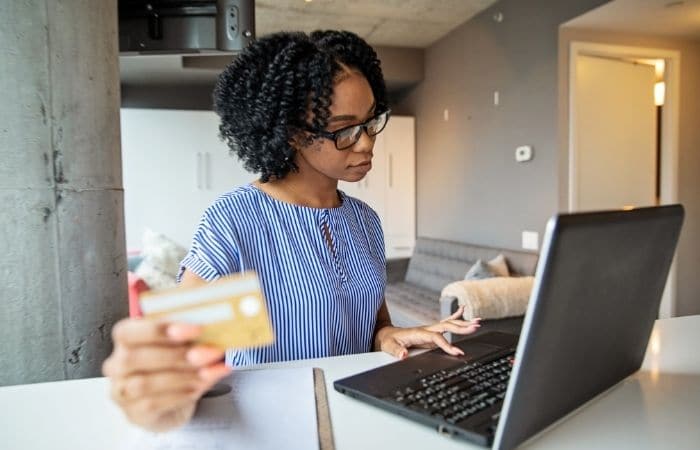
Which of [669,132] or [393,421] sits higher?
[669,132]

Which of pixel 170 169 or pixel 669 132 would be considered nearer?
pixel 669 132

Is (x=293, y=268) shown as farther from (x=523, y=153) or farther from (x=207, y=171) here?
(x=207, y=171)

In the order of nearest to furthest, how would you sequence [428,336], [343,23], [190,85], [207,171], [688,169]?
[428,336], [688,169], [343,23], [207,171], [190,85]

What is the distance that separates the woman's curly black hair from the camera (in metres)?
1.03

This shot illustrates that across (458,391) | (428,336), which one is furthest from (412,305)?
(458,391)

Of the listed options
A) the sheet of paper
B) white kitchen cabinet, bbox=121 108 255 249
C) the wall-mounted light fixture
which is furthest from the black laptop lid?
white kitchen cabinet, bbox=121 108 255 249

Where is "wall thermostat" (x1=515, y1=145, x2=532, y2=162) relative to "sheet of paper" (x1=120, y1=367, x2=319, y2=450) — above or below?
above

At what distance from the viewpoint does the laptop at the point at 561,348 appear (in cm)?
45

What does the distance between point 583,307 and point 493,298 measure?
6.45ft

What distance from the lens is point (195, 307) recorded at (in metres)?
0.41

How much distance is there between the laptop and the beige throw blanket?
1644 mm

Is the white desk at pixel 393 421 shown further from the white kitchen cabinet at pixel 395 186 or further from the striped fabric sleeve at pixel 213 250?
the white kitchen cabinet at pixel 395 186

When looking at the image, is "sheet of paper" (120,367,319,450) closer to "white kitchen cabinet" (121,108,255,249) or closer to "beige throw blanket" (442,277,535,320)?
"beige throw blanket" (442,277,535,320)

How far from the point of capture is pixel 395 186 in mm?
4930
